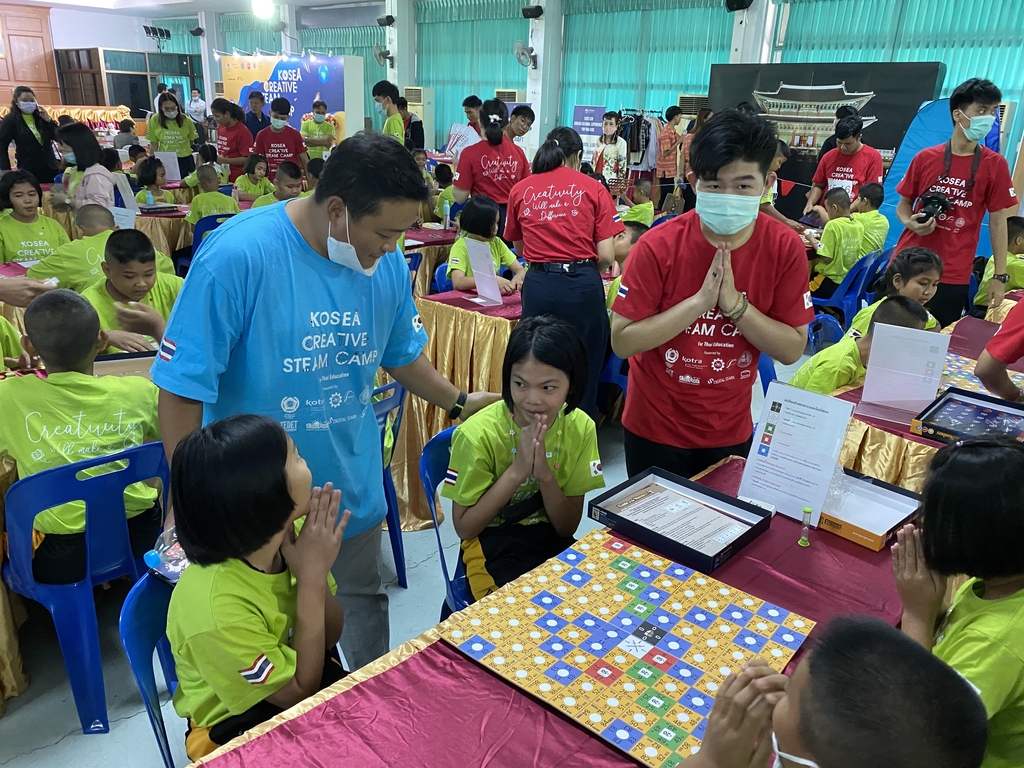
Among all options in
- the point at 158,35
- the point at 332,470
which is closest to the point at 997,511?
the point at 332,470

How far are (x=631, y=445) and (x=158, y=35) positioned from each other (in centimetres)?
2035

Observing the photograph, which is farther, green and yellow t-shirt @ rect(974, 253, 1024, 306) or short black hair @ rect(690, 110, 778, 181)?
green and yellow t-shirt @ rect(974, 253, 1024, 306)

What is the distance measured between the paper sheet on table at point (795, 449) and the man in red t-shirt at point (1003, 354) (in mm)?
867

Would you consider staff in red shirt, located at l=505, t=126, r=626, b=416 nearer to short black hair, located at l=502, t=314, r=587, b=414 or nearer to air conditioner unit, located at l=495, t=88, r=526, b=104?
short black hair, located at l=502, t=314, r=587, b=414

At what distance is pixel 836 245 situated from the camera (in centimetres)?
495

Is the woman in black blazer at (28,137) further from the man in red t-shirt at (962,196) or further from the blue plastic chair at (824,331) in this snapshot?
the man in red t-shirt at (962,196)

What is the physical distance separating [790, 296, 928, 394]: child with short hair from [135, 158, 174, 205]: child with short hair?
227 inches

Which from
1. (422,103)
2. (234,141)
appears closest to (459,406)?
(234,141)

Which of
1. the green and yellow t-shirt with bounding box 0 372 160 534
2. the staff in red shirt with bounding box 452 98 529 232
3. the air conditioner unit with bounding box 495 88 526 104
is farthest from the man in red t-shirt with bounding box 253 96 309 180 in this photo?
the green and yellow t-shirt with bounding box 0 372 160 534

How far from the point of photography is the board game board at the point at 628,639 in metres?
0.98

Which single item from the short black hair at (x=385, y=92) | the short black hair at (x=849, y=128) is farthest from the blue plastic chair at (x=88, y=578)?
the short black hair at (x=385, y=92)

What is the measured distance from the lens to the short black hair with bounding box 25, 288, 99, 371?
1881 mm

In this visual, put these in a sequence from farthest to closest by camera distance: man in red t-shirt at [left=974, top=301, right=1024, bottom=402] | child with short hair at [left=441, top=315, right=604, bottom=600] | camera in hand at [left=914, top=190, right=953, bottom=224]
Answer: camera in hand at [left=914, top=190, right=953, bottom=224], man in red t-shirt at [left=974, top=301, right=1024, bottom=402], child with short hair at [left=441, top=315, right=604, bottom=600]

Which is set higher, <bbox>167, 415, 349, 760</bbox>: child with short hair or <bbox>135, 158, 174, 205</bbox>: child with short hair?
<bbox>135, 158, 174, 205</bbox>: child with short hair
